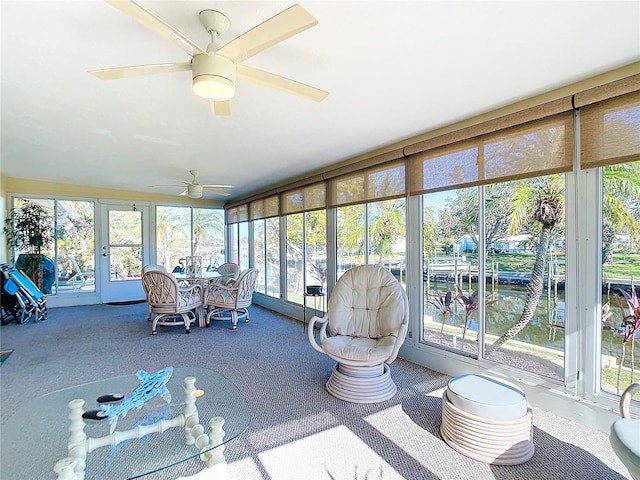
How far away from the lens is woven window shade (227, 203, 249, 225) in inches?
291

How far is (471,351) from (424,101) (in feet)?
7.75

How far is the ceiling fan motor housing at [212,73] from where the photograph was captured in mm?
1601

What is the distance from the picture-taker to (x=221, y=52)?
159 centimetres

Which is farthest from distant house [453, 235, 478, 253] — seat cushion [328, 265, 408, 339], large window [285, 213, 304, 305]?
large window [285, 213, 304, 305]

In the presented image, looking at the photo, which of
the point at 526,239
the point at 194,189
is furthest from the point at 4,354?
the point at 526,239

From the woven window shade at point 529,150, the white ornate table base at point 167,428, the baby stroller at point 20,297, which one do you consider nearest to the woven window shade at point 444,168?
the woven window shade at point 529,150

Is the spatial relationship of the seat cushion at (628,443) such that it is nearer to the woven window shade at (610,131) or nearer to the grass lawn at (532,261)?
the grass lawn at (532,261)

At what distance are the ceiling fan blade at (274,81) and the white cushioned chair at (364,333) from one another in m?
1.93

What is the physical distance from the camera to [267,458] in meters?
2.00

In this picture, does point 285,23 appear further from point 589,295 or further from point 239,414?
point 589,295

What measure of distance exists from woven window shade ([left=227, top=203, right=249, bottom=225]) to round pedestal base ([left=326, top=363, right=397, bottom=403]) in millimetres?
5192

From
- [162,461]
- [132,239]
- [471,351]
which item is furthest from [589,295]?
[132,239]

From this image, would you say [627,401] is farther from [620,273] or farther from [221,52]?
[221,52]

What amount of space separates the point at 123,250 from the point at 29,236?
1.63m
